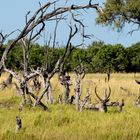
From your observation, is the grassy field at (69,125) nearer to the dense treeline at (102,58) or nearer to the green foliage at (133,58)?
the dense treeline at (102,58)

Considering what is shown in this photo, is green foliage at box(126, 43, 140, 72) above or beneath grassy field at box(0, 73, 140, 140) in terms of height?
Answer: above

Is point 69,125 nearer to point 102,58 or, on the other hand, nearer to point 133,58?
point 102,58

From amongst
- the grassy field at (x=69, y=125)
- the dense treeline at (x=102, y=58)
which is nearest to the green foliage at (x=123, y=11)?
the dense treeline at (x=102, y=58)

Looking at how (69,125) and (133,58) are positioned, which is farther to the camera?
(133,58)

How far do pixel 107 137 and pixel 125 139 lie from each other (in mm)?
351

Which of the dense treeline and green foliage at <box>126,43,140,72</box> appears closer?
the dense treeline

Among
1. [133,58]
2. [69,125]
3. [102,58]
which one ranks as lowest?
[69,125]

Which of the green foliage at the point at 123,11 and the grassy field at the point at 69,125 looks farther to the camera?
the green foliage at the point at 123,11

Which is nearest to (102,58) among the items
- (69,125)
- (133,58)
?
(133,58)

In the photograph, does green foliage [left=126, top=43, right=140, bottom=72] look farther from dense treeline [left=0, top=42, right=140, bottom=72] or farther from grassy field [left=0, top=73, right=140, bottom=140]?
grassy field [left=0, top=73, right=140, bottom=140]

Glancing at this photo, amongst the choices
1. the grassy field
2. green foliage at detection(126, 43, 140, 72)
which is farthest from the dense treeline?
the grassy field

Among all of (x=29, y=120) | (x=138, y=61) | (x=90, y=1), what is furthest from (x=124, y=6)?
(x=90, y=1)

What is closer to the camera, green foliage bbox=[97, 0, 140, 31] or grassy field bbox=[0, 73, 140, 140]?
grassy field bbox=[0, 73, 140, 140]

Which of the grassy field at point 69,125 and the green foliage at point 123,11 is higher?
the green foliage at point 123,11
